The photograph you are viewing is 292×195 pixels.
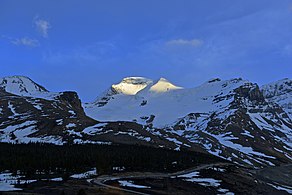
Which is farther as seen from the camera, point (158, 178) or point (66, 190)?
point (158, 178)

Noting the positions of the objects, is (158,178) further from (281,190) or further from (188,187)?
(281,190)

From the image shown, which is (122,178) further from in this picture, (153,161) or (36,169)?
(153,161)

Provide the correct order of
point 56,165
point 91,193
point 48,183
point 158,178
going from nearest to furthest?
point 91,193
point 48,183
point 158,178
point 56,165

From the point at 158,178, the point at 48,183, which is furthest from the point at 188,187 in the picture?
the point at 48,183

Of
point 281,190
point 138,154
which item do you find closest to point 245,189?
point 281,190

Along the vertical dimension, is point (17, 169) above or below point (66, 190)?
above

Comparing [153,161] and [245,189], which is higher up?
[153,161]

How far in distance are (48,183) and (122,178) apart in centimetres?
2472

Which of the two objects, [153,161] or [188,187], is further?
[153,161]

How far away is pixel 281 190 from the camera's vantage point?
434ft

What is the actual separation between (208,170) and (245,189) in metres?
29.1

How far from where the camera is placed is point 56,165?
128 meters

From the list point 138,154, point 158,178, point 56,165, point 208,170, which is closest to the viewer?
point 158,178

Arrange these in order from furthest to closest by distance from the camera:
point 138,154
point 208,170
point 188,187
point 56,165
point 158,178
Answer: point 138,154, point 208,170, point 56,165, point 158,178, point 188,187
